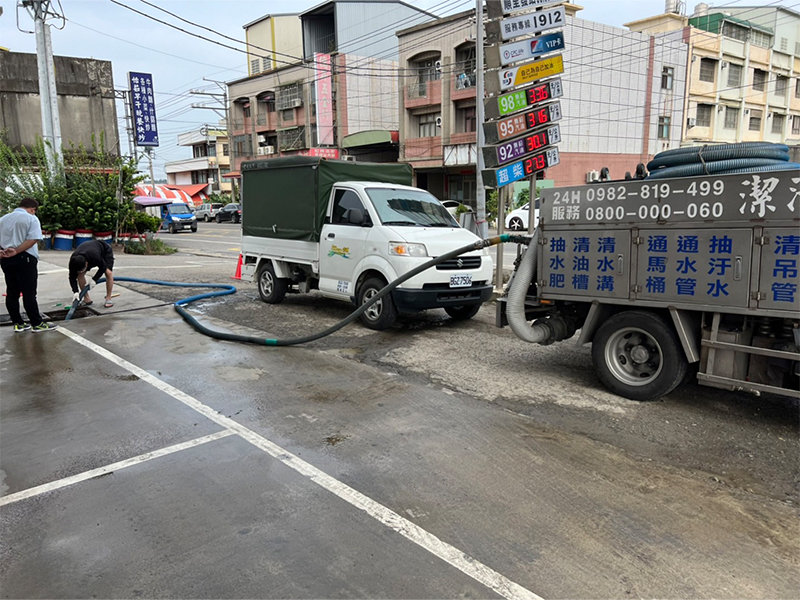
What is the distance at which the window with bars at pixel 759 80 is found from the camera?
39475 mm

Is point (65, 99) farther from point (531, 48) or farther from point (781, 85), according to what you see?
point (781, 85)

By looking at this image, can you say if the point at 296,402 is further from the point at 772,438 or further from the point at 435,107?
the point at 435,107

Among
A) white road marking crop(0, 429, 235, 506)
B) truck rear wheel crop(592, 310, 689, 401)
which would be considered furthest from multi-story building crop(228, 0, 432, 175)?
white road marking crop(0, 429, 235, 506)

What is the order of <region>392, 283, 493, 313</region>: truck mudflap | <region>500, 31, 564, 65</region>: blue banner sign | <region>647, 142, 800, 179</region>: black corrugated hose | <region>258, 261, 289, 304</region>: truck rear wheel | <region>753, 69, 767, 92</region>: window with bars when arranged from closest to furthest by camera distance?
<region>647, 142, 800, 179</region>: black corrugated hose
<region>392, 283, 493, 313</region>: truck mudflap
<region>500, 31, 564, 65</region>: blue banner sign
<region>258, 261, 289, 304</region>: truck rear wheel
<region>753, 69, 767, 92</region>: window with bars

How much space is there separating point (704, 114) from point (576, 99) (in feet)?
38.9

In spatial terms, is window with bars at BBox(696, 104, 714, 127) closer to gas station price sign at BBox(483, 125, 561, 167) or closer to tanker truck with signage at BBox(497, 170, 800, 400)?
gas station price sign at BBox(483, 125, 561, 167)

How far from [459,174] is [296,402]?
33776mm

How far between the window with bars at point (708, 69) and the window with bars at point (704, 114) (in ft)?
5.28

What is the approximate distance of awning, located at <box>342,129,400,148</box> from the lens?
126 ft

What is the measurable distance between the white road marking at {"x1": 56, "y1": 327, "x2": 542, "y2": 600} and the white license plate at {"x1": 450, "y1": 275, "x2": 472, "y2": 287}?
3821mm

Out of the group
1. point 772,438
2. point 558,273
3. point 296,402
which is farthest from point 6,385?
point 772,438

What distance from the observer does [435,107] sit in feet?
118

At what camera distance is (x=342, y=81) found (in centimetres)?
4300

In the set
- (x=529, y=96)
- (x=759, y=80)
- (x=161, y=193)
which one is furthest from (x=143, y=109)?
(x=759, y=80)
